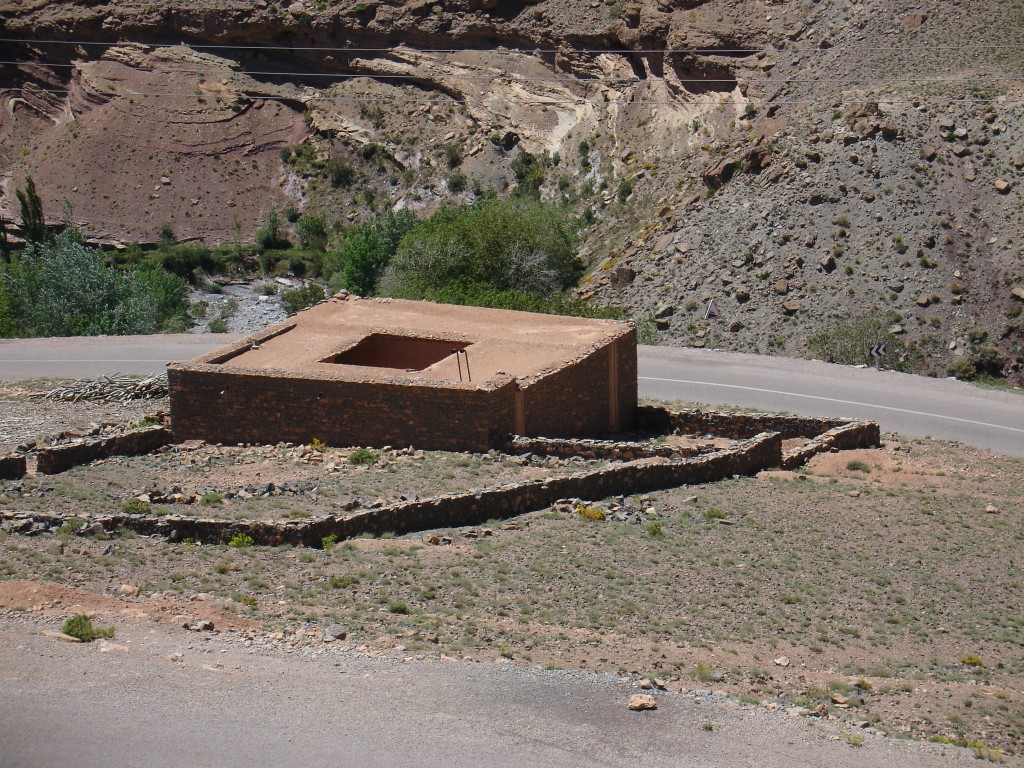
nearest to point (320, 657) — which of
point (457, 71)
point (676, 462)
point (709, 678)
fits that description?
point (709, 678)

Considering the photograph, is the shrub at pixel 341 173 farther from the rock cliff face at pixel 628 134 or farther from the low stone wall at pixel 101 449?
the low stone wall at pixel 101 449

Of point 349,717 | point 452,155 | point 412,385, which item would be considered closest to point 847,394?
point 412,385

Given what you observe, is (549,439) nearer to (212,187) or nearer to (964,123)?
(964,123)

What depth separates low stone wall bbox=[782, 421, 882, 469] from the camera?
26.0 meters

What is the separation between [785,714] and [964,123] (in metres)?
34.8

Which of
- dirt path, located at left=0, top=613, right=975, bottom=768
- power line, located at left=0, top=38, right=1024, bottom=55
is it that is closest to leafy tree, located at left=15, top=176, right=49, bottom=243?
power line, located at left=0, top=38, right=1024, bottom=55

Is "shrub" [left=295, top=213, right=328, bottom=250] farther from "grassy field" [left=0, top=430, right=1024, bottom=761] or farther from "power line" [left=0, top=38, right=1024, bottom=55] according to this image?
"grassy field" [left=0, top=430, right=1024, bottom=761]

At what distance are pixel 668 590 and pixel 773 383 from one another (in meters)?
16.7

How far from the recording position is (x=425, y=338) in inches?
1151

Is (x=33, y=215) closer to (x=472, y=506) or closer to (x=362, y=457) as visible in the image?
(x=362, y=457)

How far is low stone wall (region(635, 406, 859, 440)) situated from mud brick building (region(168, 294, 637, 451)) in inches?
28.8

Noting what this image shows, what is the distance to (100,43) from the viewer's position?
78.2 meters

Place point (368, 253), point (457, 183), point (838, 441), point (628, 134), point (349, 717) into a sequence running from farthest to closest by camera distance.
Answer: point (457, 183)
point (628, 134)
point (368, 253)
point (838, 441)
point (349, 717)

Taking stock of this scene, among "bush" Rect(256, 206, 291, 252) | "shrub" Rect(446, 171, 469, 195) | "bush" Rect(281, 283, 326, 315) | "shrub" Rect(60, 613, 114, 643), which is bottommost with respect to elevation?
"bush" Rect(281, 283, 326, 315)
